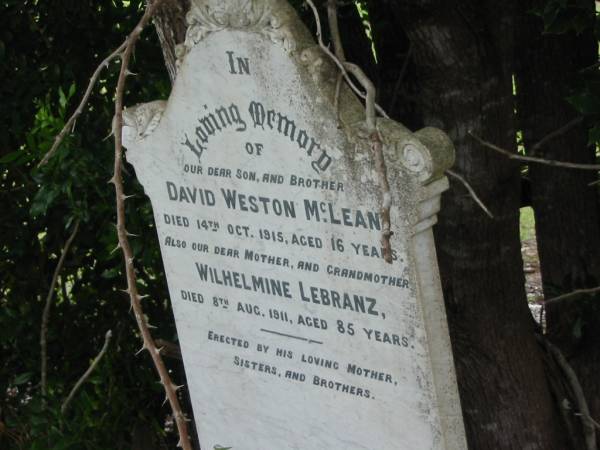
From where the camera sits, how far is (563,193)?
429 centimetres

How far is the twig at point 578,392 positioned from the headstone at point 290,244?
47.1 inches

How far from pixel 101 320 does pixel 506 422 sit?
5.89 feet

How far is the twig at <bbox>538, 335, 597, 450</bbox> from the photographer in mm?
4027

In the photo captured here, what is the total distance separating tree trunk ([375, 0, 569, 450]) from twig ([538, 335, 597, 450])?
15 centimetres

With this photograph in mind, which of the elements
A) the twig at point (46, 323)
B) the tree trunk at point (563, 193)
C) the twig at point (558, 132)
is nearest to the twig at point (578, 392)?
the tree trunk at point (563, 193)

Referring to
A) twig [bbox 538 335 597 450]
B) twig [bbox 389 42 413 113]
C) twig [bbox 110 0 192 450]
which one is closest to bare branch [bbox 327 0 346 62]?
twig [bbox 110 0 192 450]

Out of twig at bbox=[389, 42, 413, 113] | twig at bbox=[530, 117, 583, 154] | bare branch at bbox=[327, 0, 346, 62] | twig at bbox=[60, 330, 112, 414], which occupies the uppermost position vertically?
bare branch at bbox=[327, 0, 346, 62]

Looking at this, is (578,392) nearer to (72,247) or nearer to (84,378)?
(84,378)

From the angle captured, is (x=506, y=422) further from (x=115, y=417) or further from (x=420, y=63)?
(x=115, y=417)

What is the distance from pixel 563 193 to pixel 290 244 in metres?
1.63

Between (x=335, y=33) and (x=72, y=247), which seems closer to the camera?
(x=335, y=33)

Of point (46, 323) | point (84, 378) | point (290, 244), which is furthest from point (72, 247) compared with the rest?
point (290, 244)

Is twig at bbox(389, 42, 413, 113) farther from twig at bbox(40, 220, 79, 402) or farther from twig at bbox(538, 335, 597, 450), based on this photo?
twig at bbox(40, 220, 79, 402)

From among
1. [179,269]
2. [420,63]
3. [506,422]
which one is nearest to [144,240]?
[179,269]
